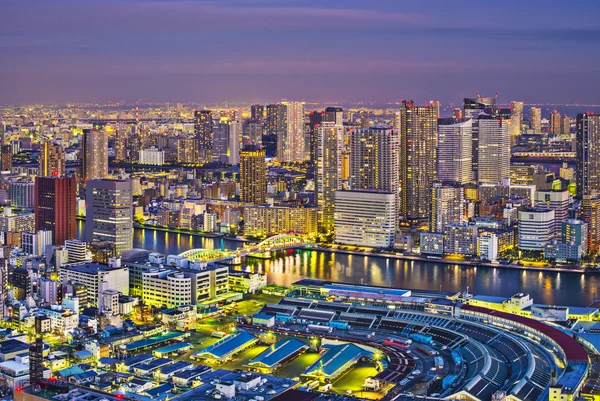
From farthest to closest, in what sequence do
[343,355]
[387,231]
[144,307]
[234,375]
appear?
[387,231] → [144,307] → [343,355] → [234,375]

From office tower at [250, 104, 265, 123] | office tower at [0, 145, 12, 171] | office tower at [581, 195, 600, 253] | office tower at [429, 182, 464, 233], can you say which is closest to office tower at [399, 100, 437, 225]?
office tower at [429, 182, 464, 233]

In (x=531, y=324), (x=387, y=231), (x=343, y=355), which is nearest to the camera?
(x=343, y=355)

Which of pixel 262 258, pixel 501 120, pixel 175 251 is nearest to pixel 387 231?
pixel 262 258

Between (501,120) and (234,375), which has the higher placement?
(501,120)

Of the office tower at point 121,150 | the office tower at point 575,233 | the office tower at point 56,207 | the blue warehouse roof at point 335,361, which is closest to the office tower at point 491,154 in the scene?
the office tower at point 575,233

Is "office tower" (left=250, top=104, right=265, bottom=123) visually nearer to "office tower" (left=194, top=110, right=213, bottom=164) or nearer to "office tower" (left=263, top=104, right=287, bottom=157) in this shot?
"office tower" (left=263, top=104, right=287, bottom=157)

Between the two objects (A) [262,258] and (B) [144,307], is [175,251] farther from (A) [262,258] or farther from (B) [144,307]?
(B) [144,307]

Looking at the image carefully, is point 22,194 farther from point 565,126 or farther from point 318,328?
point 565,126

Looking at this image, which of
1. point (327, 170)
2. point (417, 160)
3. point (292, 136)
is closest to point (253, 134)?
point (292, 136)
